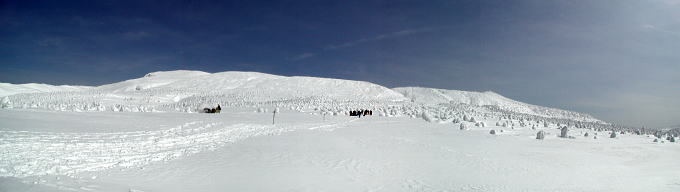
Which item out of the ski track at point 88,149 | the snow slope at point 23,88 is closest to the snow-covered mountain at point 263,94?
the snow slope at point 23,88

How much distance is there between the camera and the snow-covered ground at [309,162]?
8906 millimetres

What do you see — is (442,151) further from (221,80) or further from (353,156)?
(221,80)

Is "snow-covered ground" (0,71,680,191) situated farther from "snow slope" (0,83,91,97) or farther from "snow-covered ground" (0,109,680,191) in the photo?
"snow slope" (0,83,91,97)

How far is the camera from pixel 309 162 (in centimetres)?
1200

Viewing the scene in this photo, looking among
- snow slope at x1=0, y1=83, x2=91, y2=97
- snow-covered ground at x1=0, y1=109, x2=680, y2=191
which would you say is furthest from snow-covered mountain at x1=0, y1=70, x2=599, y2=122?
snow-covered ground at x1=0, y1=109, x2=680, y2=191

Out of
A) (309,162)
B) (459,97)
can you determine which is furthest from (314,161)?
(459,97)

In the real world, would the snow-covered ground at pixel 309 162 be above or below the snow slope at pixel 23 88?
below

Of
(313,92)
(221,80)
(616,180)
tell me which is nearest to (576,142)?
(616,180)

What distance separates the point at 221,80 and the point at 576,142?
2901 inches

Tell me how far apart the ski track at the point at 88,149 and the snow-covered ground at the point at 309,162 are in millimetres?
23

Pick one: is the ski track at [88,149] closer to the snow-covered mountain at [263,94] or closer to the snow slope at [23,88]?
the snow-covered mountain at [263,94]

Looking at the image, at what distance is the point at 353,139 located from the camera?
17859mm

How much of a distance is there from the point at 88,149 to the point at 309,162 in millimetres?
5849

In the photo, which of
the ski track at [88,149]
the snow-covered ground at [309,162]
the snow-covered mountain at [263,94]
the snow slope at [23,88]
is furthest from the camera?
the snow slope at [23,88]
